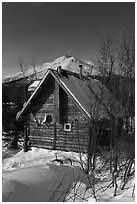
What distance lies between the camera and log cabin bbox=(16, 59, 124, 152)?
1397cm

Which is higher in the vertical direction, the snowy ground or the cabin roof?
the cabin roof

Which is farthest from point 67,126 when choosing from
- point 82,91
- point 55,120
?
point 82,91

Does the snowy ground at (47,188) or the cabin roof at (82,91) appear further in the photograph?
the cabin roof at (82,91)

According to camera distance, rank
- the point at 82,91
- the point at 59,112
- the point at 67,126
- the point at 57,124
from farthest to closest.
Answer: the point at 57,124, the point at 67,126, the point at 59,112, the point at 82,91

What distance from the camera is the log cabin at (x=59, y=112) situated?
14.0 m

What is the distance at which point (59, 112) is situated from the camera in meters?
14.8

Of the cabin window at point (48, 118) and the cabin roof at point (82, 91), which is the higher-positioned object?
the cabin roof at point (82, 91)

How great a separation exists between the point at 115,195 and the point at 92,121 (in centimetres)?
266

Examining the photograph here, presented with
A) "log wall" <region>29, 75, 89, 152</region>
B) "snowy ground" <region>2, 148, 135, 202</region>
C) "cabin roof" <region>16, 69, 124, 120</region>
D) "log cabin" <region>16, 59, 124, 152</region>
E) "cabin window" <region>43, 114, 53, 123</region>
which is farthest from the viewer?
"cabin window" <region>43, 114, 53, 123</region>

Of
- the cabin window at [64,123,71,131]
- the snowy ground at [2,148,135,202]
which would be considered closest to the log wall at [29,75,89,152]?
the cabin window at [64,123,71,131]

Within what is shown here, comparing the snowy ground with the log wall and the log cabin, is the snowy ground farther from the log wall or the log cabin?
the log wall

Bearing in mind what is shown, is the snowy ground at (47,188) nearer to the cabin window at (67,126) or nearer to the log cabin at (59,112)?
the log cabin at (59,112)

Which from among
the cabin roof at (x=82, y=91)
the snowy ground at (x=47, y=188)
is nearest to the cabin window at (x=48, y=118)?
the cabin roof at (x=82, y=91)

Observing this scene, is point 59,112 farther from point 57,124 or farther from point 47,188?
point 47,188
